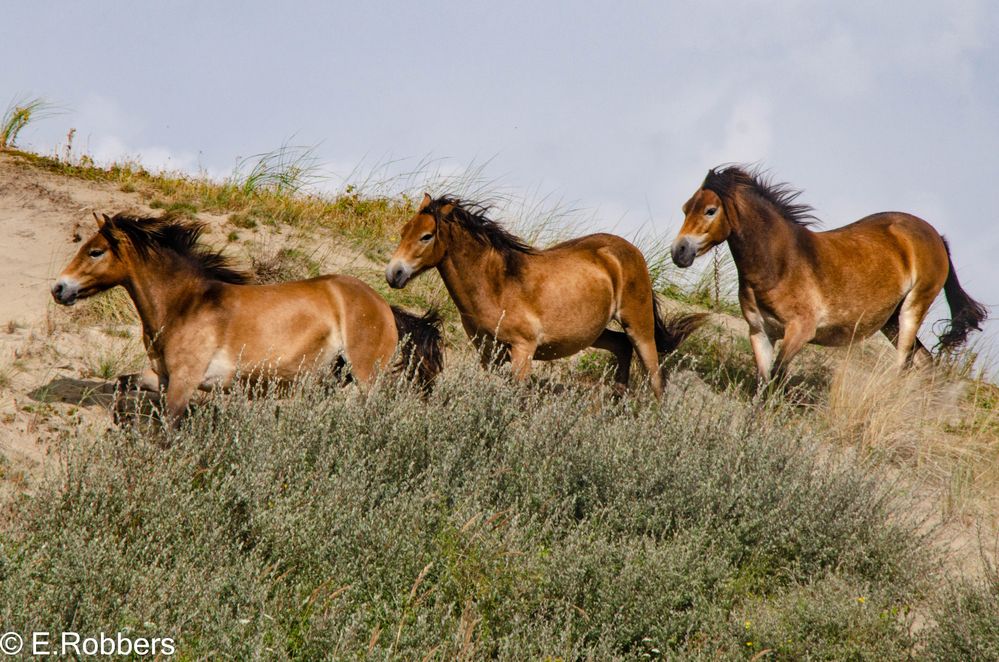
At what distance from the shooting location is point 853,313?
909 cm

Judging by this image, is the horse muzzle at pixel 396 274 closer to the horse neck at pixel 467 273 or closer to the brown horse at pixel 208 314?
the brown horse at pixel 208 314

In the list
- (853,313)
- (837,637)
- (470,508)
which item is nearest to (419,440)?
(470,508)

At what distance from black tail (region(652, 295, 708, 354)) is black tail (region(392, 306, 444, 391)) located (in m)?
2.51

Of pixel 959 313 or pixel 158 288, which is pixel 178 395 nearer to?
pixel 158 288

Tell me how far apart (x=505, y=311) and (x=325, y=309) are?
145cm

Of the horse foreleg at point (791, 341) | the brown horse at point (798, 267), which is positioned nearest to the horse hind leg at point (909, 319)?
the brown horse at point (798, 267)

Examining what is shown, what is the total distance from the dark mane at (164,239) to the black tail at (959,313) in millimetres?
7758

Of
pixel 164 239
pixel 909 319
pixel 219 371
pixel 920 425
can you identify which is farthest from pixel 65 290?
pixel 909 319

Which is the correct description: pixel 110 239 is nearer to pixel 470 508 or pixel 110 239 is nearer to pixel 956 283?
pixel 470 508

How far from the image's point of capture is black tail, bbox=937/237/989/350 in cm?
1086

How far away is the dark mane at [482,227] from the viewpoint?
774cm

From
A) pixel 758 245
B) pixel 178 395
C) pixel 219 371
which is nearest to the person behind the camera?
pixel 178 395

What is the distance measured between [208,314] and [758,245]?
4789mm

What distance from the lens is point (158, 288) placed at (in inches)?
273
